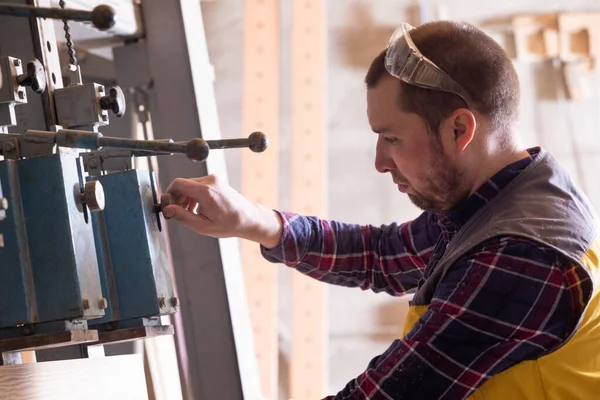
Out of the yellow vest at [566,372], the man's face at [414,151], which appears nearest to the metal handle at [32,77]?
the man's face at [414,151]

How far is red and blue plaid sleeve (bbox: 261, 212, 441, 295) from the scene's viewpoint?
1.80 meters

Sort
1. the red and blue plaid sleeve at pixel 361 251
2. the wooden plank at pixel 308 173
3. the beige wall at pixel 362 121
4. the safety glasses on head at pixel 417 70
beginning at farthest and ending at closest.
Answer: the beige wall at pixel 362 121
the wooden plank at pixel 308 173
the red and blue plaid sleeve at pixel 361 251
the safety glasses on head at pixel 417 70

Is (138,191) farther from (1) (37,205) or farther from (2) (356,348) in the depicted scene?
(2) (356,348)

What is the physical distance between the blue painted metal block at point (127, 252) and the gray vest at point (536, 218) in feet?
1.53

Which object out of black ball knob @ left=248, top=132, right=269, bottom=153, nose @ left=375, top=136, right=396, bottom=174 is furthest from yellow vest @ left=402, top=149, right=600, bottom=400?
black ball knob @ left=248, top=132, right=269, bottom=153

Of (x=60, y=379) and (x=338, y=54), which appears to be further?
(x=338, y=54)

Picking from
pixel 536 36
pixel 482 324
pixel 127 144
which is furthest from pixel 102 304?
pixel 536 36

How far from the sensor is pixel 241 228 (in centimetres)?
164

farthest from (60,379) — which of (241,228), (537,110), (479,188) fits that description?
(537,110)

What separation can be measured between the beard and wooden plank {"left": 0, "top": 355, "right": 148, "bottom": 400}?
593 mm

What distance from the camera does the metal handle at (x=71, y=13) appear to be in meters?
0.89

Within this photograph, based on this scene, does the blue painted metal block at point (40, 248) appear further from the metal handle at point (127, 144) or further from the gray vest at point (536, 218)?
the gray vest at point (536, 218)

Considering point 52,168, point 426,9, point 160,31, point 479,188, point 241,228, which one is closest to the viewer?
point 52,168

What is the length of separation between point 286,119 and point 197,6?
2.07 m
